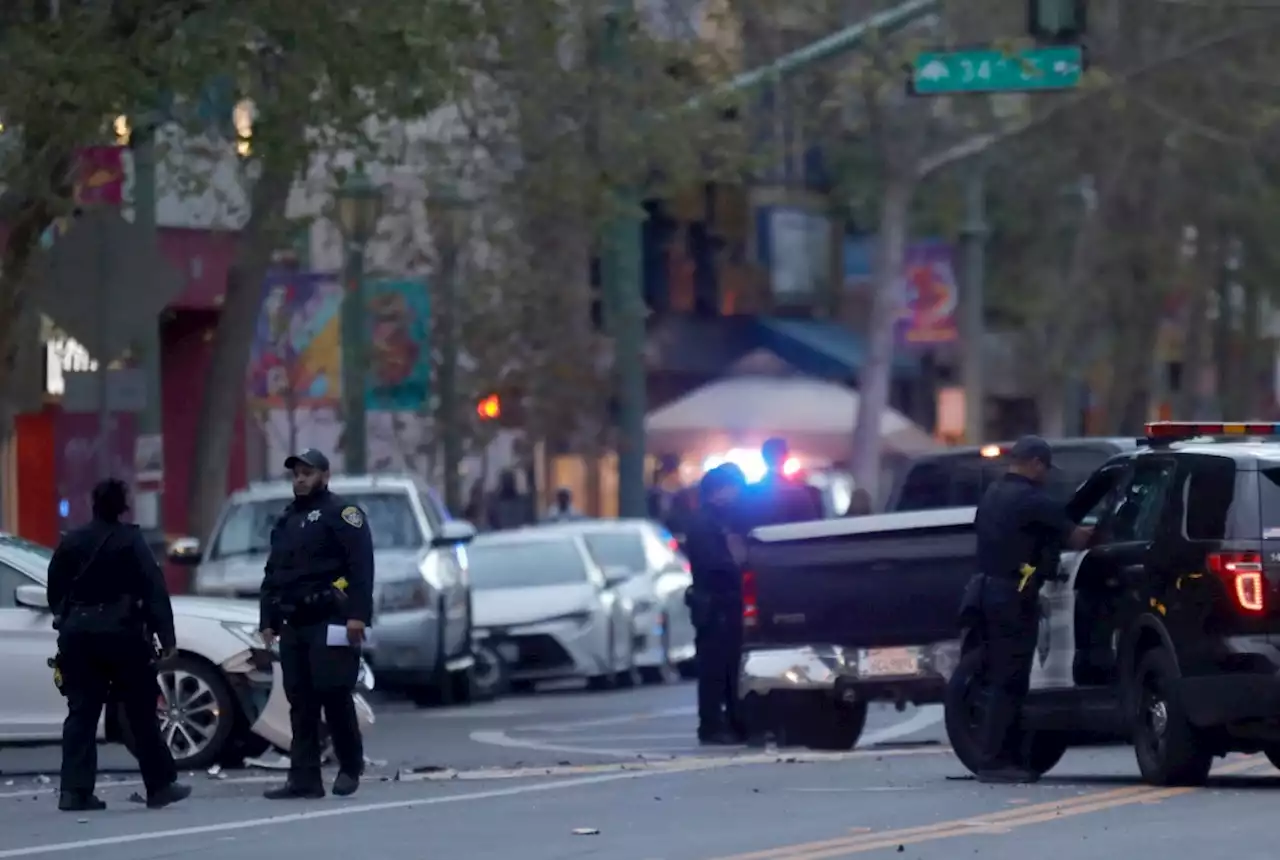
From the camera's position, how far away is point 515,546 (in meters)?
27.1

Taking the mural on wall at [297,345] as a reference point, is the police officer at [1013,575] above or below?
below

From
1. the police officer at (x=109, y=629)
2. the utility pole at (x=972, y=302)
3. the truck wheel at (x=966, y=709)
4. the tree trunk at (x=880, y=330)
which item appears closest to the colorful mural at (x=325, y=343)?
the tree trunk at (x=880, y=330)

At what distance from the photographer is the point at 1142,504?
14242 millimetres

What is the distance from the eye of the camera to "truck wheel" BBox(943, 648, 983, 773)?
49.8 ft

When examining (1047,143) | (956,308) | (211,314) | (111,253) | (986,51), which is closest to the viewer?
(111,253)

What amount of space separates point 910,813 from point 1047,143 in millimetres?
28840

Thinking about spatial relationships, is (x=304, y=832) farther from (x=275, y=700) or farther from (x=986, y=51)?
(x=986, y=51)

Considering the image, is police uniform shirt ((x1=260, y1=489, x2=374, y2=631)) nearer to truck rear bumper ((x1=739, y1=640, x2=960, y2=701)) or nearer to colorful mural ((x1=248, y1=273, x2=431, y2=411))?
truck rear bumper ((x1=739, y1=640, x2=960, y2=701))

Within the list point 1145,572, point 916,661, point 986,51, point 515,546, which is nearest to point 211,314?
point 515,546

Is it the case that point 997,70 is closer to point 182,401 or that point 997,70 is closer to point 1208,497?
point 1208,497

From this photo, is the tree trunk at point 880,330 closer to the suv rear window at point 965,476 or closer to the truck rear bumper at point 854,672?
the suv rear window at point 965,476

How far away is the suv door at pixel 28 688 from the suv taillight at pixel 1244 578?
670cm

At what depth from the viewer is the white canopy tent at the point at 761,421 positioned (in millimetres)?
45844

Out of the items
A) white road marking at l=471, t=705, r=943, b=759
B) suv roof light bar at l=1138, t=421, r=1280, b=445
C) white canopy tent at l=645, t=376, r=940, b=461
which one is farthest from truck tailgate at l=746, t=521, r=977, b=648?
white canopy tent at l=645, t=376, r=940, b=461
